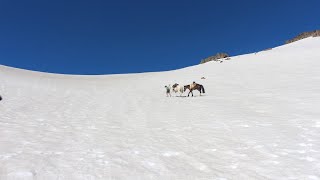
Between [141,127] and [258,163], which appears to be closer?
[258,163]

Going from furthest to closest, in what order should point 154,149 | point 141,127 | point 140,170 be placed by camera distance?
point 141,127 → point 154,149 → point 140,170

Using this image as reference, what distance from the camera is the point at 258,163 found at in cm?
685

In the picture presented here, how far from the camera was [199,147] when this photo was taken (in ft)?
27.2

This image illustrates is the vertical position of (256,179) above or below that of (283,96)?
below

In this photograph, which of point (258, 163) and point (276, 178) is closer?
point (276, 178)

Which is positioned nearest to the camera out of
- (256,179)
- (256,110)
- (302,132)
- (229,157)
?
(256,179)

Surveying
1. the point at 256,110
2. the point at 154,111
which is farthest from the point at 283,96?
the point at 154,111

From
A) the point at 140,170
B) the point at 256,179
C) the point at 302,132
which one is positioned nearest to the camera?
the point at 256,179

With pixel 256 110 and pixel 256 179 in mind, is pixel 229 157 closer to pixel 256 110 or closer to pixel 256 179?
pixel 256 179

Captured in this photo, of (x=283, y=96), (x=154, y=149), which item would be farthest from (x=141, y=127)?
(x=283, y=96)

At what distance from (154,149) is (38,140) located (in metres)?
3.16

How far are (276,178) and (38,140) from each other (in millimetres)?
6004

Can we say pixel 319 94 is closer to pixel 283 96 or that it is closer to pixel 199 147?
pixel 283 96

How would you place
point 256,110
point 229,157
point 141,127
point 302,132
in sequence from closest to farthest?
point 229,157, point 302,132, point 141,127, point 256,110
